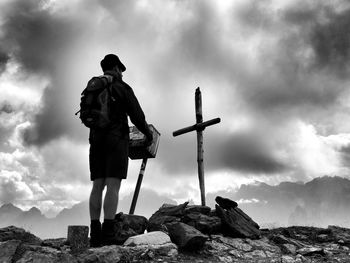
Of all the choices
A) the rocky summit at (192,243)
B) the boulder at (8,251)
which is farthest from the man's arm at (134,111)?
the boulder at (8,251)

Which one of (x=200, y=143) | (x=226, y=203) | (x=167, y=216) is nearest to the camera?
(x=167, y=216)

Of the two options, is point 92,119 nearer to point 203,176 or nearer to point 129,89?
point 129,89

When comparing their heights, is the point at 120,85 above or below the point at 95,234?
above

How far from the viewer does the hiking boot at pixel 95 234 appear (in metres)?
5.46

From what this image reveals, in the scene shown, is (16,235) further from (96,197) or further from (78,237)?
(96,197)

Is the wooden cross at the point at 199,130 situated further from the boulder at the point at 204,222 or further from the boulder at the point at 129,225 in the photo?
the boulder at the point at 129,225

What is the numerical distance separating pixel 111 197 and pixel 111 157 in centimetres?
66

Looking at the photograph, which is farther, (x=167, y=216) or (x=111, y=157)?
(x=167, y=216)

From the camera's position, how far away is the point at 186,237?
5.76m

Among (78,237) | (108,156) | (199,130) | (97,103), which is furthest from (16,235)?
(199,130)

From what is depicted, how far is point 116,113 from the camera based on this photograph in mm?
5750

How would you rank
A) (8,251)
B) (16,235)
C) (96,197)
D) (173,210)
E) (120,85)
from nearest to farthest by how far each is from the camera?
(8,251)
(96,197)
(120,85)
(16,235)
(173,210)

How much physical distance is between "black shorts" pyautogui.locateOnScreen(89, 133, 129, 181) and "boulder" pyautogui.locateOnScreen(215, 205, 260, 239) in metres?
3.21

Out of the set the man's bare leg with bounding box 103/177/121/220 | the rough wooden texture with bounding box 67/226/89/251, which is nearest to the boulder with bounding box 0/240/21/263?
the rough wooden texture with bounding box 67/226/89/251
